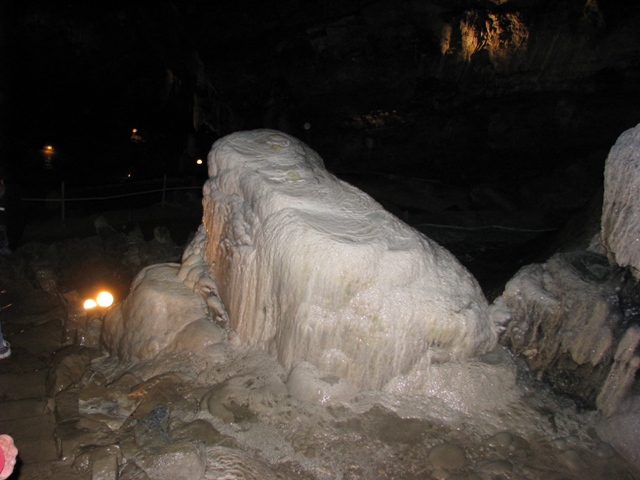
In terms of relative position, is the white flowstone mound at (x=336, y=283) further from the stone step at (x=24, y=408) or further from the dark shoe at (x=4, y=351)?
the dark shoe at (x=4, y=351)

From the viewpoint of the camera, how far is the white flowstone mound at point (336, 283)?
3256 millimetres

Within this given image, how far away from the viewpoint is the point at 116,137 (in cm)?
1293

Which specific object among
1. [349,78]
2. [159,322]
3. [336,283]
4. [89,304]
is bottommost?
[89,304]

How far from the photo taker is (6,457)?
6.17ft

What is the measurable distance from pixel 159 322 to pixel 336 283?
183 cm

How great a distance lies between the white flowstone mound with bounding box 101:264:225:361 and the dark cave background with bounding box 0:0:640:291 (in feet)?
14.6

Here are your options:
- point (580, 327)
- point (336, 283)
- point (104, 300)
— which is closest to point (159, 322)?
point (104, 300)

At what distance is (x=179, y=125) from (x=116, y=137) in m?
1.82

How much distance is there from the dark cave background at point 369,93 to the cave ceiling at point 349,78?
33mm

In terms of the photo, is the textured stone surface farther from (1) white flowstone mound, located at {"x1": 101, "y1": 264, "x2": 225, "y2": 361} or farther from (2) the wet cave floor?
(1) white flowstone mound, located at {"x1": 101, "y1": 264, "x2": 225, "y2": 361}

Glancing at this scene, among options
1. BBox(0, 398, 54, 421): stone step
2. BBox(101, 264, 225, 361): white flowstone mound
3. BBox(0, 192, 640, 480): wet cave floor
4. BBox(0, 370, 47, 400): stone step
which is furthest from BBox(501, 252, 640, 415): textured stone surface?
BBox(0, 370, 47, 400): stone step

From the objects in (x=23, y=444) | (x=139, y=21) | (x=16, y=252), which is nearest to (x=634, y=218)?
(x=23, y=444)

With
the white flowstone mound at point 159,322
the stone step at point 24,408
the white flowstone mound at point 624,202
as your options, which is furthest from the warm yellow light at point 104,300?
the white flowstone mound at point 624,202

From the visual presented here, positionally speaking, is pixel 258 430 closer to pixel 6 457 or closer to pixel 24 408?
pixel 6 457
